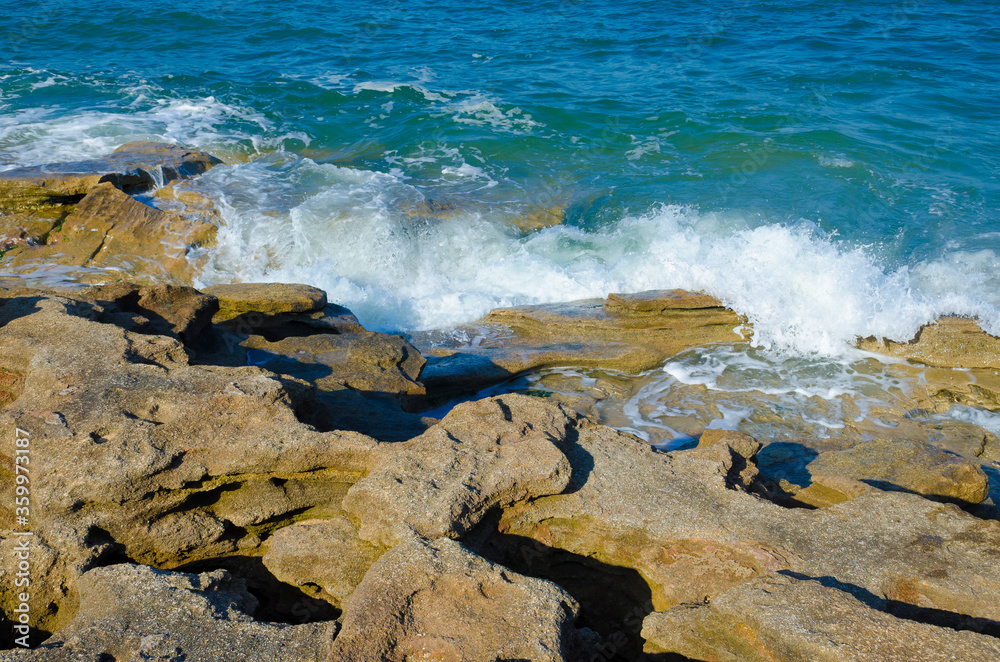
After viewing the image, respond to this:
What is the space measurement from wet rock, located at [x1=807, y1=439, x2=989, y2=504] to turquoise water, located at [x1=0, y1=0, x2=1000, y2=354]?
252cm

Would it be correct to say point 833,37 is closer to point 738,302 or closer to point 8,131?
point 738,302

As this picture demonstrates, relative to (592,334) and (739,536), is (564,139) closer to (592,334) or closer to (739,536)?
(592,334)

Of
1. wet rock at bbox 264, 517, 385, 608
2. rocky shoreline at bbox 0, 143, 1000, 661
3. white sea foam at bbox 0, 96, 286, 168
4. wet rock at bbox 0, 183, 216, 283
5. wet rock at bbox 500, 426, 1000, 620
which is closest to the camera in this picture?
rocky shoreline at bbox 0, 143, 1000, 661

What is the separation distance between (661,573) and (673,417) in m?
3.19

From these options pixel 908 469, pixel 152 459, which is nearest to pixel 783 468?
pixel 908 469

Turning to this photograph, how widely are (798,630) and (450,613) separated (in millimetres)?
1408

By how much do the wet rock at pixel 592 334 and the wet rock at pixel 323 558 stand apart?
3390 mm

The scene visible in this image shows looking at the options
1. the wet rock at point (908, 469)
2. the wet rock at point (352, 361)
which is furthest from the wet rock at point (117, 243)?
the wet rock at point (908, 469)

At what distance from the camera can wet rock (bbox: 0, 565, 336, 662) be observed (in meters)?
2.76

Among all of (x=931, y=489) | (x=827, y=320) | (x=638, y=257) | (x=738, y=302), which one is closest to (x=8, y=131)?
(x=638, y=257)

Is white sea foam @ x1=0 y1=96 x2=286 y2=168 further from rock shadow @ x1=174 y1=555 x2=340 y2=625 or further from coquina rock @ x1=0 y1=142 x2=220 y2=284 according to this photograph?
rock shadow @ x1=174 y1=555 x2=340 y2=625

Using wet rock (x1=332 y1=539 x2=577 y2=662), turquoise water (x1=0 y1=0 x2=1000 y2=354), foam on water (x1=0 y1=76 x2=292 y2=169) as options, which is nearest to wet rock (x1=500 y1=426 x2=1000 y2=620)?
wet rock (x1=332 y1=539 x2=577 y2=662)

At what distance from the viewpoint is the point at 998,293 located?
28.8ft

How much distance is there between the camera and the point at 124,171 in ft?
35.2
